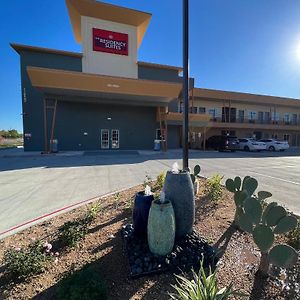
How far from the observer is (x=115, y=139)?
26844 mm

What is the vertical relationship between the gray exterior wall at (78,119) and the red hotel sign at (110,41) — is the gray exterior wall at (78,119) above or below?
below

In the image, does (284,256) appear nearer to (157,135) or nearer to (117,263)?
(117,263)

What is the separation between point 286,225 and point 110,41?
26108mm

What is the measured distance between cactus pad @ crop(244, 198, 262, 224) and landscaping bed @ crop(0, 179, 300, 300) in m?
0.80

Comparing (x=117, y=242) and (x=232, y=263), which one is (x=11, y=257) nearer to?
(x=117, y=242)

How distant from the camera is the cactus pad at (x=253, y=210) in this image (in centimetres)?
292

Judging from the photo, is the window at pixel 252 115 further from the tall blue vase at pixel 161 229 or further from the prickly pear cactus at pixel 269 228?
the tall blue vase at pixel 161 229

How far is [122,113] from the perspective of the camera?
2694 cm

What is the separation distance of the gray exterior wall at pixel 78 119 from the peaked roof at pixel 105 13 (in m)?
4.55

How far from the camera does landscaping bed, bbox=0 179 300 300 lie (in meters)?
2.71

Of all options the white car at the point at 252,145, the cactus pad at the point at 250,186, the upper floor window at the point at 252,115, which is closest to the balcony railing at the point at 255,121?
the upper floor window at the point at 252,115

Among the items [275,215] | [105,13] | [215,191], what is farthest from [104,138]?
[275,215]

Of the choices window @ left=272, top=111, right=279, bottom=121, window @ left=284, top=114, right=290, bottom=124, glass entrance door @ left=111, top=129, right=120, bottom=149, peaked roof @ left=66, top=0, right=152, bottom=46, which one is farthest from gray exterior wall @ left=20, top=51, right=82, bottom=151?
window @ left=284, top=114, right=290, bottom=124

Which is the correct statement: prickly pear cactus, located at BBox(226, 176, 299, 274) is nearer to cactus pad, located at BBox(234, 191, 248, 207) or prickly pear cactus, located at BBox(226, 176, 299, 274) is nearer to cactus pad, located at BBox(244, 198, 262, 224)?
cactus pad, located at BBox(244, 198, 262, 224)
